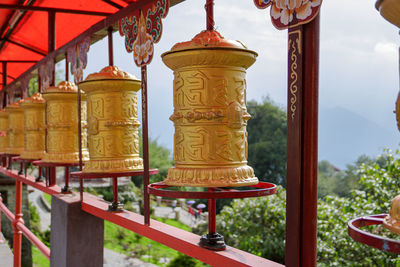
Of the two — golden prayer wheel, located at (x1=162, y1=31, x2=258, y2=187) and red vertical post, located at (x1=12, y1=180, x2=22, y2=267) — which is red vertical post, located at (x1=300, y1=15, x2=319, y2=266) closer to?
golden prayer wheel, located at (x1=162, y1=31, x2=258, y2=187)

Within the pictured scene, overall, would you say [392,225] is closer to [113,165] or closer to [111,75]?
[113,165]

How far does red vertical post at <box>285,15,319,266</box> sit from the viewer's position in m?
1.65

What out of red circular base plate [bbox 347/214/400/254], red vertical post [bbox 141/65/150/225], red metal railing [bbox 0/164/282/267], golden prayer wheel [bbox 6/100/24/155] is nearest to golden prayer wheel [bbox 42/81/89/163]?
red metal railing [bbox 0/164/282/267]

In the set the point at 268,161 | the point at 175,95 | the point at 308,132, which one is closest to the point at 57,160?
the point at 175,95

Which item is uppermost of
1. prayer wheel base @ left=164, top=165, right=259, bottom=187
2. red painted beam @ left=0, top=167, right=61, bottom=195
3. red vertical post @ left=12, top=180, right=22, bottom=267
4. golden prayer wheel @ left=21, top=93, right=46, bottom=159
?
golden prayer wheel @ left=21, top=93, right=46, bottom=159

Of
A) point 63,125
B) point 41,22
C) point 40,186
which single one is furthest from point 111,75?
point 41,22

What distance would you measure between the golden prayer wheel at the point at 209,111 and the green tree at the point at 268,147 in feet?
68.2

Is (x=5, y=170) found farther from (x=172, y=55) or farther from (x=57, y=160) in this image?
(x=172, y=55)

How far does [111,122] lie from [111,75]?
0.30 metres

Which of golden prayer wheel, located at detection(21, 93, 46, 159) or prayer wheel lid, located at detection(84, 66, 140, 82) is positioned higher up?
prayer wheel lid, located at detection(84, 66, 140, 82)

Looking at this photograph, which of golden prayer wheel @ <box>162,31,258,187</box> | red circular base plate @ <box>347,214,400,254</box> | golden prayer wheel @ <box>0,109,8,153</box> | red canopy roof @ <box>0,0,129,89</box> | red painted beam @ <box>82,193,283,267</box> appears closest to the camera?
red circular base plate @ <box>347,214,400,254</box>

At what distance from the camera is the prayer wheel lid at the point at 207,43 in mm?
1835

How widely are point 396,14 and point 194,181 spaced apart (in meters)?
1.02

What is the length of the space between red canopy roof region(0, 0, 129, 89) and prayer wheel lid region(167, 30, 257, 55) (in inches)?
72.2
